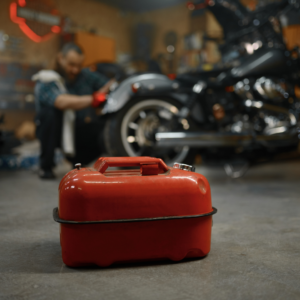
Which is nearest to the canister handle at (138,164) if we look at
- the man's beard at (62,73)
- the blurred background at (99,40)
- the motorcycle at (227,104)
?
the motorcycle at (227,104)

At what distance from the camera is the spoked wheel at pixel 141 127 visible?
249 centimetres

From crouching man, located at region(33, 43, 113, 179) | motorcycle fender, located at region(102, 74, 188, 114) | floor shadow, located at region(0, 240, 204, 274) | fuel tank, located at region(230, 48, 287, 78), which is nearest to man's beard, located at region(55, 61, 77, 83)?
crouching man, located at region(33, 43, 113, 179)

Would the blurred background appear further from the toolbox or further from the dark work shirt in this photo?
the toolbox

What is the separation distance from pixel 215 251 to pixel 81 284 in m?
0.45

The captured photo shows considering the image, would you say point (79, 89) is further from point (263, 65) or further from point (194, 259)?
point (194, 259)

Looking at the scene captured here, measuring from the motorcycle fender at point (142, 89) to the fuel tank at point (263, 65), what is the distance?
48cm

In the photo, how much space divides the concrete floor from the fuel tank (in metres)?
1.09

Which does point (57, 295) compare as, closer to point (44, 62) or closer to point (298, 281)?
point (298, 281)

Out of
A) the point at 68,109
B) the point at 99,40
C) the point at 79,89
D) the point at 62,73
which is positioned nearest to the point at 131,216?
the point at 68,109

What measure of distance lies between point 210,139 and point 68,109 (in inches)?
48.1

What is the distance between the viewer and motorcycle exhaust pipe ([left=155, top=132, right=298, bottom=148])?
223cm

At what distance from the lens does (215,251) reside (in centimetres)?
108

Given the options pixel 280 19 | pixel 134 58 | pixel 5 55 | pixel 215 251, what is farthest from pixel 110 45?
pixel 215 251

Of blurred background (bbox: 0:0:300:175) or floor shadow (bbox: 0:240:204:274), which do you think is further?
blurred background (bbox: 0:0:300:175)
